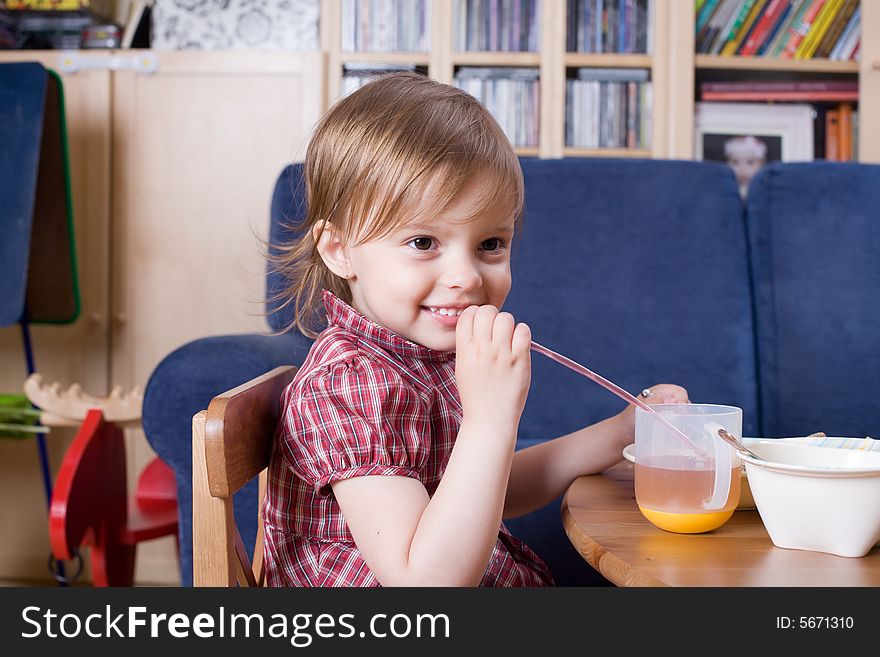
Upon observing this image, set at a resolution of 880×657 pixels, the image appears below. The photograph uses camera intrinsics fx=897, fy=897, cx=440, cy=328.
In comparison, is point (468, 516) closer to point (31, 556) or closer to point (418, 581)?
point (418, 581)

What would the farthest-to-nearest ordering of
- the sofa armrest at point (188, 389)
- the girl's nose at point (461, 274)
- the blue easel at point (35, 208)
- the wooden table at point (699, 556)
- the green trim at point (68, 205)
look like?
the green trim at point (68, 205)
the blue easel at point (35, 208)
the sofa armrest at point (188, 389)
the girl's nose at point (461, 274)
the wooden table at point (699, 556)

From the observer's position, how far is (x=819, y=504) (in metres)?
0.62

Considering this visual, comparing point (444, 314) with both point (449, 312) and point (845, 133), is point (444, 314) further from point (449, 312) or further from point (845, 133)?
point (845, 133)

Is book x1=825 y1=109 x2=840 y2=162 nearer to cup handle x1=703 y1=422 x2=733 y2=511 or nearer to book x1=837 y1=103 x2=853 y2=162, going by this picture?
book x1=837 y1=103 x2=853 y2=162

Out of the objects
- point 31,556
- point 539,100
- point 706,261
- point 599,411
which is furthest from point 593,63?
point 31,556

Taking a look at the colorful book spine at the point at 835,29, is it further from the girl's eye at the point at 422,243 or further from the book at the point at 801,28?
the girl's eye at the point at 422,243

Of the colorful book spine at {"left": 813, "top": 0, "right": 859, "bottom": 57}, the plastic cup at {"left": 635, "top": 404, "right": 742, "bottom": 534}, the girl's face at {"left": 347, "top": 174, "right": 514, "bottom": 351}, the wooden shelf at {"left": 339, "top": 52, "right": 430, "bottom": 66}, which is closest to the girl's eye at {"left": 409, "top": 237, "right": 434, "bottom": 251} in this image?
the girl's face at {"left": 347, "top": 174, "right": 514, "bottom": 351}

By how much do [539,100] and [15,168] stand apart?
4.64 feet

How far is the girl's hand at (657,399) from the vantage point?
908 millimetres

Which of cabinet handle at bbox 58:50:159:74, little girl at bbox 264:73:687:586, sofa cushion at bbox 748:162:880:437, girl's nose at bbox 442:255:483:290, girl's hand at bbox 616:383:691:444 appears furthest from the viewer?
cabinet handle at bbox 58:50:159:74

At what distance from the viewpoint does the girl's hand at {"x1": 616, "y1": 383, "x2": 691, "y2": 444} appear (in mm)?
908

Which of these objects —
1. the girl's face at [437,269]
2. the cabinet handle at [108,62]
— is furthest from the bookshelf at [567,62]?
the girl's face at [437,269]

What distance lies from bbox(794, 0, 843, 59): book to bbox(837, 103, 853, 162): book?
0.19m
